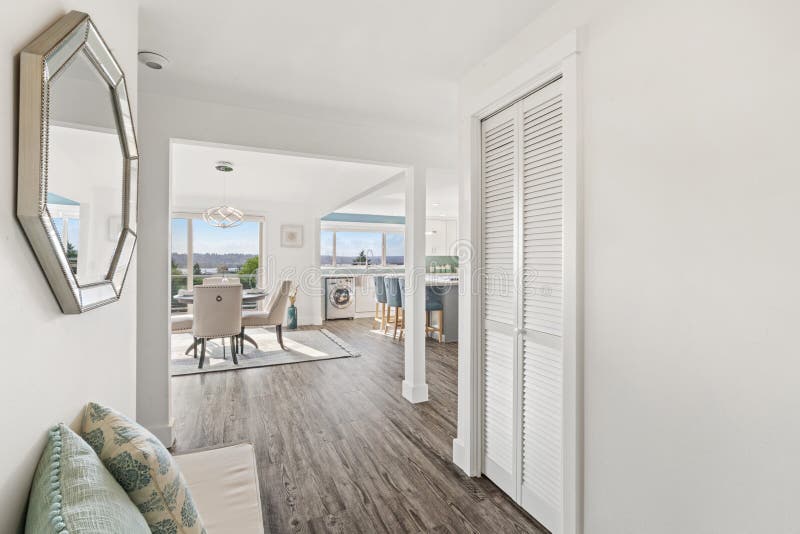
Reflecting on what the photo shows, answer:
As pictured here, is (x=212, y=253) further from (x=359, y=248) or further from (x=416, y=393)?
(x=416, y=393)

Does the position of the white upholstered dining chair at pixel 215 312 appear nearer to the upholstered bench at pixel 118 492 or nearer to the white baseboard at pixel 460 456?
the white baseboard at pixel 460 456

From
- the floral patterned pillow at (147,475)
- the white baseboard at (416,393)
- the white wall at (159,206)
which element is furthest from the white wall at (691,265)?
the white wall at (159,206)

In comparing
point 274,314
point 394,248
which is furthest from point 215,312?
point 394,248

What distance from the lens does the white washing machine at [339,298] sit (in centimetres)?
846

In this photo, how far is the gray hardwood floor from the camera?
6.35 feet

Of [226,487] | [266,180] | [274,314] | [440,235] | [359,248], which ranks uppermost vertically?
[266,180]

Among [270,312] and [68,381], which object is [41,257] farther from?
[270,312]

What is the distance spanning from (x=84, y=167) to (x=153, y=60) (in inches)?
60.7

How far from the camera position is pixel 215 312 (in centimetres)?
464

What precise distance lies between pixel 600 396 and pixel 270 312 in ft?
15.2

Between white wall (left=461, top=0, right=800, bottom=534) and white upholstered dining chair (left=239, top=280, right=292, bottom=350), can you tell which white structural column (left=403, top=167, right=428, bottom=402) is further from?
white upholstered dining chair (left=239, top=280, right=292, bottom=350)

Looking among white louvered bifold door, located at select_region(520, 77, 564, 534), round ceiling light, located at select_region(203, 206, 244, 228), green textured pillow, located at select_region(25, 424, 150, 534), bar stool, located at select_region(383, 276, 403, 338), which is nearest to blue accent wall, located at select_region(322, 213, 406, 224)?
round ceiling light, located at select_region(203, 206, 244, 228)

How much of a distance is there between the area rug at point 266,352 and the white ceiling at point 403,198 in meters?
2.24

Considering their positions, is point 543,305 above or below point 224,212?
below
